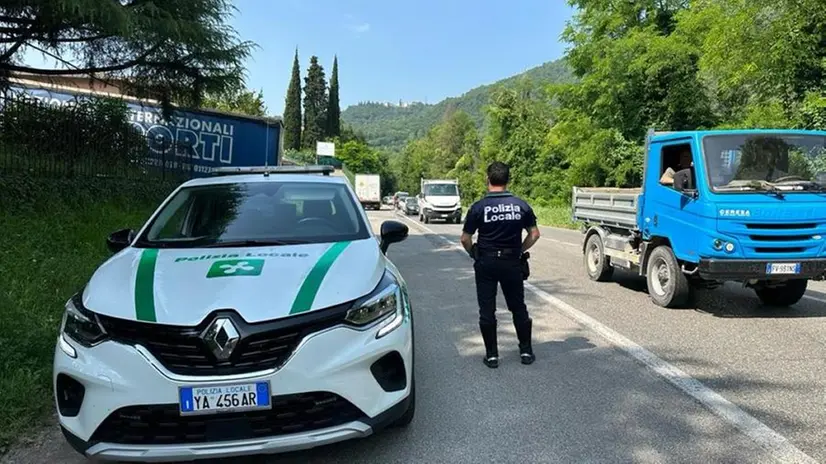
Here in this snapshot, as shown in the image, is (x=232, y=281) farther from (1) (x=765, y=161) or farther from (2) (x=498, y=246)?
(1) (x=765, y=161)

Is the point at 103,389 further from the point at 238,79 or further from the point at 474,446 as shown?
the point at 238,79

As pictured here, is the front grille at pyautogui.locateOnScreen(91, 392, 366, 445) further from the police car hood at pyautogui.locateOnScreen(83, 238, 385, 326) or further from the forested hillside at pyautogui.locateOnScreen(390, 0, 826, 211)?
the forested hillside at pyautogui.locateOnScreen(390, 0, 826, 211)

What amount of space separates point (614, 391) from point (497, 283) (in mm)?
1273

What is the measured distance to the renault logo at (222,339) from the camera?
299 cm

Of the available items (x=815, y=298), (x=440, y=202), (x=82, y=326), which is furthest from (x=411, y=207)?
(x=82, y=326)

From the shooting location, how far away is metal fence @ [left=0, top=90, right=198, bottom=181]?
958 cm

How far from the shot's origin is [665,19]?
28.4 m

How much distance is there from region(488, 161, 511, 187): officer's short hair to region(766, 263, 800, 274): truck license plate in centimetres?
359

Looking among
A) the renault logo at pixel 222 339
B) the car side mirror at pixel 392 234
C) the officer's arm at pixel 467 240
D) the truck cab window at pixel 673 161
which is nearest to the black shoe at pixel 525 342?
the officer's arm at pixel 467 240

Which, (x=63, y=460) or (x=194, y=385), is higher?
(x=194, y=385)

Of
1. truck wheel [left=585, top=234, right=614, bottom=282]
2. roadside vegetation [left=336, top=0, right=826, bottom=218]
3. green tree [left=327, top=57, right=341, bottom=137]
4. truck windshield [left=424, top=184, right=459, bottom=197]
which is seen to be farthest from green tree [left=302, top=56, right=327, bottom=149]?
truck wheel [left=585, top=234, right=614, bottom=282]

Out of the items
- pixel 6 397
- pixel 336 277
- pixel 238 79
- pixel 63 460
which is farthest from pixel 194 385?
pixel 238 79

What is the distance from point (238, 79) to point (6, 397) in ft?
23.3

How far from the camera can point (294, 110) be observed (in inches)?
3509
